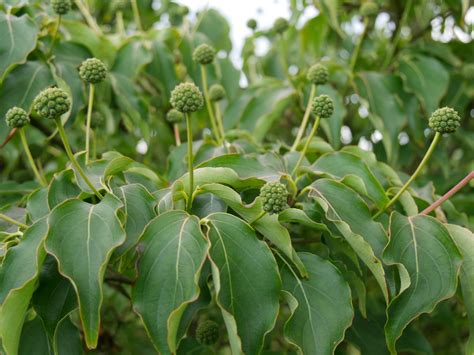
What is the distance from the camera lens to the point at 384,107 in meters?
2.05

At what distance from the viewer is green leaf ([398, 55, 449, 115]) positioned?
2113mm

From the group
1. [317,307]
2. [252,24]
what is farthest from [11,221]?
[252,24]

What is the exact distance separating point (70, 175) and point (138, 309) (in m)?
0.39

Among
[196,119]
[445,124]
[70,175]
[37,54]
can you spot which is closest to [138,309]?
[70,175]

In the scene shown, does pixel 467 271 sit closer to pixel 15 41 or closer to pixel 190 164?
pixel 190 164

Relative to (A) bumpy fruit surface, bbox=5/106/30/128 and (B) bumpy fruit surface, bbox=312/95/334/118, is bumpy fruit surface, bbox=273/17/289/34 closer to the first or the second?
(B) bumpy fruit surface, bbox=312/95/334/118

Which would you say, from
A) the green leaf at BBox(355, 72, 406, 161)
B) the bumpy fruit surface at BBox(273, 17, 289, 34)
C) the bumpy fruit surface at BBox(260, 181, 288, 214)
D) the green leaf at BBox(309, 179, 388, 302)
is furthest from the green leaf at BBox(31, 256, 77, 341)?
the bumpy fruit surface at BBox(273, 17, 289, 34)

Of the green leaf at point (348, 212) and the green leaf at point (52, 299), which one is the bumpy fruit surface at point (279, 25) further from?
the green leaf at point (52, 299)

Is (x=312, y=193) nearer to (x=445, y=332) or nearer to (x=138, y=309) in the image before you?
(x=138, y=309)

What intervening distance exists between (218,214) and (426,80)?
1198 millimetres

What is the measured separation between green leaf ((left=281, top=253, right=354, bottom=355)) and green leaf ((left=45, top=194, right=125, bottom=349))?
0.33 meters

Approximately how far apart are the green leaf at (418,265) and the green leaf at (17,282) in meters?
0.63

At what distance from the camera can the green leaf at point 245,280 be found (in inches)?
44.6

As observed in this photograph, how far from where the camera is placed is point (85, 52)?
188cm
